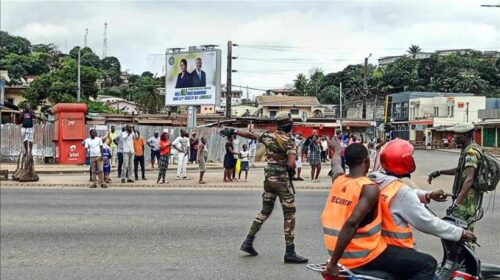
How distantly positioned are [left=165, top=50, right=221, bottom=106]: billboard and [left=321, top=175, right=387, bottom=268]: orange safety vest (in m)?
30.9

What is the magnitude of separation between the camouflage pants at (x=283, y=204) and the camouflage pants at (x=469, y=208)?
2064 millimetres

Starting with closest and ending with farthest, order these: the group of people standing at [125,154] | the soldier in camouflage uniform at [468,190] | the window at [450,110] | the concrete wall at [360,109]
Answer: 1. the soldier in camouflage uniform at [468,190]
2. the group of people standing at [125,154]
3. the window at [450,110]
4. the concrete wall at [360,109]

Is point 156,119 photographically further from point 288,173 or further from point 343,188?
point 343,188

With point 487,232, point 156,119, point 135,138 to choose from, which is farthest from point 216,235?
point 156,119

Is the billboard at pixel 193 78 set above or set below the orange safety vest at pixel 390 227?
above

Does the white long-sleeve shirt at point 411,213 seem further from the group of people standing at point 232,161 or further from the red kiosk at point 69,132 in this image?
the red kiosk at point 69,132

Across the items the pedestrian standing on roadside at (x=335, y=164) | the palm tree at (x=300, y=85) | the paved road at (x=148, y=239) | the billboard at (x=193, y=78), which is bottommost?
the paved road at (x=148, y=239)

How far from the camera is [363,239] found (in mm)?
3645

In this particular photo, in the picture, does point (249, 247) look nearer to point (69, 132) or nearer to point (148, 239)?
point (148, 239)

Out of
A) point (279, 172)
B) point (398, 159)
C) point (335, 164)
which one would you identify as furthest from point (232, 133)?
point (398, 159)

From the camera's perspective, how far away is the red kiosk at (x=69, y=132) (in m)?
23.9

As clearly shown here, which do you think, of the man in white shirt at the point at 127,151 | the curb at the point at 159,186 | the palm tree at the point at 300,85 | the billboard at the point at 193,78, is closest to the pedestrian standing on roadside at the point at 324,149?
the billboard at the point at 193,78

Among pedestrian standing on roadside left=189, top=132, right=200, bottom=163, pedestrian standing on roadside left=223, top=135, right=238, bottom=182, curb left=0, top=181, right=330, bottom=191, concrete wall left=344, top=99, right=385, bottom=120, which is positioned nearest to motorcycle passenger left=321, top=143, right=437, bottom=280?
curb left=0, top=181, right=330, bottom=191

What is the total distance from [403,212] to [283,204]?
138 inches
